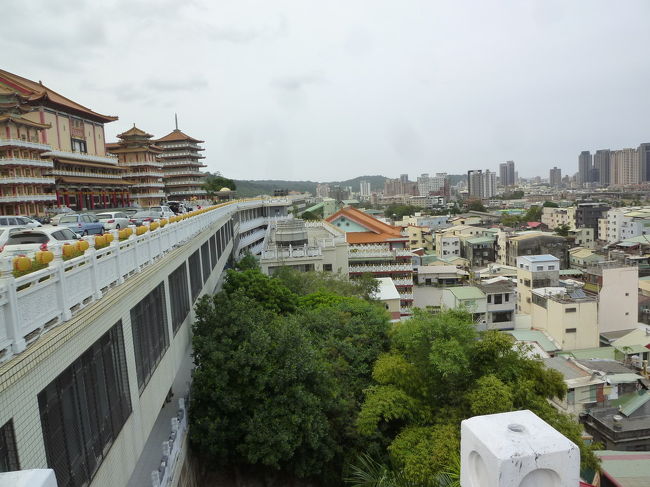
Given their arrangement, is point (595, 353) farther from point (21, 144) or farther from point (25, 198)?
point (21, 144)

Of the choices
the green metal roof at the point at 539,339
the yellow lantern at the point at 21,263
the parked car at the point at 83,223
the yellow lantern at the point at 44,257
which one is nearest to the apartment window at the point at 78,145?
the parked car at the point at 83,223

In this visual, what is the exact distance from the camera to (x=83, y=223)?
18.8 m

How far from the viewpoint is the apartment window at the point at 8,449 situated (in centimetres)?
433

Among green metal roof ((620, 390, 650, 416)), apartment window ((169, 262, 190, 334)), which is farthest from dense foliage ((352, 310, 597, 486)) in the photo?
green metal roof ((620, 390, 650, 416))

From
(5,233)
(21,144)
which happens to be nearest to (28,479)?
(5,233)

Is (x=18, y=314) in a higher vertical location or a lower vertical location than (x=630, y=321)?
higher

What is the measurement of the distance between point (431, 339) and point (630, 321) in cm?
3241

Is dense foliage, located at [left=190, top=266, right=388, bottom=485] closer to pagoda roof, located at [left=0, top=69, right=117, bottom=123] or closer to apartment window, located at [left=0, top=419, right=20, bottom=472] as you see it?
apartment window, located at [left=0, top=419, right=20, bottom=472]

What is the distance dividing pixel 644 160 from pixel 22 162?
223 metres

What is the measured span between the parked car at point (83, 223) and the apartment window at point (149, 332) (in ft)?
31.8

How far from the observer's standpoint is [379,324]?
18.3 meters

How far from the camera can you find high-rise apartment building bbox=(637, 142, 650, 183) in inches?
7475

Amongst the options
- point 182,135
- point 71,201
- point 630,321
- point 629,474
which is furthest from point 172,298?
point 182,135

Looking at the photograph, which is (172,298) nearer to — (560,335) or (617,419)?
(617,419)
